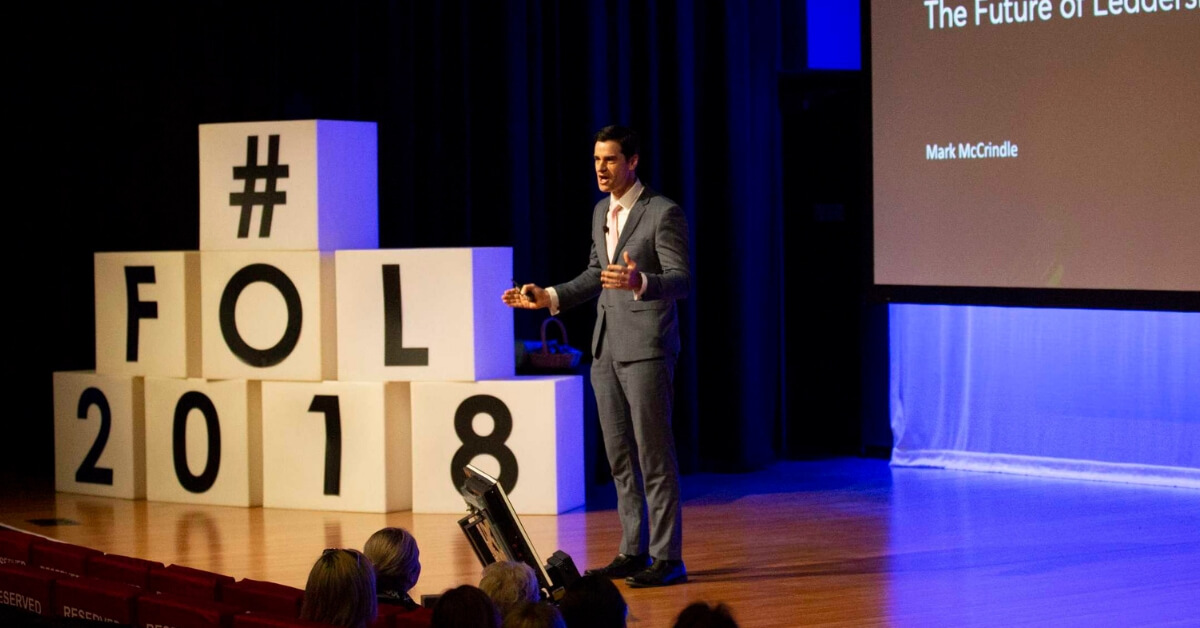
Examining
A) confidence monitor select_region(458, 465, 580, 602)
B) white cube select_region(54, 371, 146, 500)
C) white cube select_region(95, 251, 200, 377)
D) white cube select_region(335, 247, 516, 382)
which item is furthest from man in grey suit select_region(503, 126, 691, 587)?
white cube select_region(54, 371, 146, 500)

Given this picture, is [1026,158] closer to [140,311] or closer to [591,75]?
[591,75]

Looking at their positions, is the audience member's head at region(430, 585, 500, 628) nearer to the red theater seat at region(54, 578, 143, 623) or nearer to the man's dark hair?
the red theater seat at region(54, 578, 143, 623)

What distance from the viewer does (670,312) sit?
14.8 feet

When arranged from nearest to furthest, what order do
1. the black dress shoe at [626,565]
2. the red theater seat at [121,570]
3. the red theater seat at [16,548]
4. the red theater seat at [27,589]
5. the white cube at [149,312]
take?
the red theater seat at [27,589]
the red theater seat at [121,570]
the red theater seat at [16,548]
the black dress shoe at [626,565]
the white cube at [149,312]

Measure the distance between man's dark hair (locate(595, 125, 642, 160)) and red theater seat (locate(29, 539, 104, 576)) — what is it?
6.54 ft

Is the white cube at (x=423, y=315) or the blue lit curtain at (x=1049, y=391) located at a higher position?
the white cube at (x=423, y=315)

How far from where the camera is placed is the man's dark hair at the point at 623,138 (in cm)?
445

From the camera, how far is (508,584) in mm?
2924

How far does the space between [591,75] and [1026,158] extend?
6.94ft

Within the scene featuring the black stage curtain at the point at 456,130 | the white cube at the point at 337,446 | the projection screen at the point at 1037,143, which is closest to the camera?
the projection screen at the point at 1037,143

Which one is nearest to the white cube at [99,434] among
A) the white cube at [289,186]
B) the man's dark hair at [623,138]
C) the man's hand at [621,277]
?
the white cube at [289,186]

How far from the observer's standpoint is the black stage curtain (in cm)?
688

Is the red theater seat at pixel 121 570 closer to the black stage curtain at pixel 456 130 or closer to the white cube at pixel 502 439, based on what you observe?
the white cube at pixel 502 439

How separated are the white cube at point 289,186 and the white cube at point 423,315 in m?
0.23
